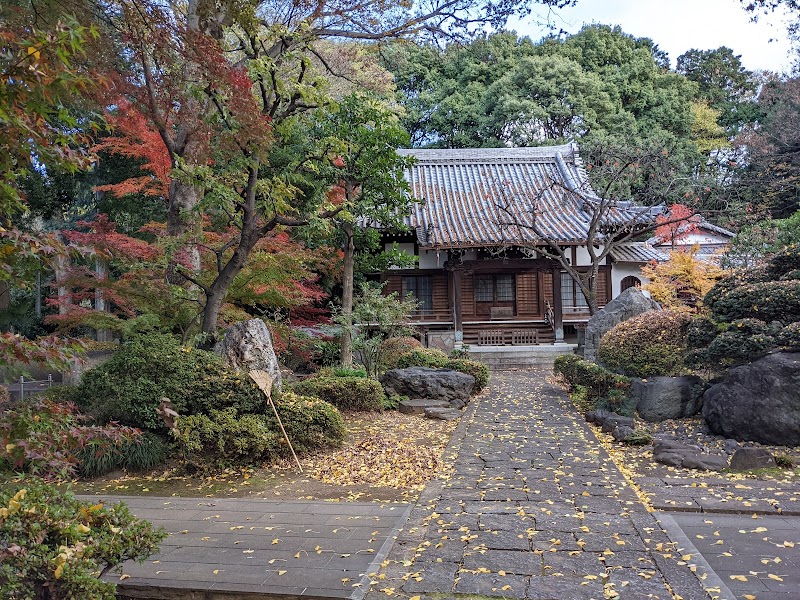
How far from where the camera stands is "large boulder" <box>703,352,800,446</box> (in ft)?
23.4

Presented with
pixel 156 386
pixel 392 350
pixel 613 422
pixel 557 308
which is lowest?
pixel 613 422

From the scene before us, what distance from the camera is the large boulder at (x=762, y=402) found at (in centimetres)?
712

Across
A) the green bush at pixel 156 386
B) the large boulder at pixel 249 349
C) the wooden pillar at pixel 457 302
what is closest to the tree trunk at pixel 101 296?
the green bush at pixel 156 386

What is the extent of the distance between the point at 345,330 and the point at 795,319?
23.9 ft

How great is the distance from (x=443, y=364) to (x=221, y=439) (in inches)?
253

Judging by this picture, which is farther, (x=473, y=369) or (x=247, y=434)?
(x=473, y=369)

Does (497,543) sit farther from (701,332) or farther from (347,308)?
(347,308)

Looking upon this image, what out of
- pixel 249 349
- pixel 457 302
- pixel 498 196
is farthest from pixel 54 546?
pixel 498 196

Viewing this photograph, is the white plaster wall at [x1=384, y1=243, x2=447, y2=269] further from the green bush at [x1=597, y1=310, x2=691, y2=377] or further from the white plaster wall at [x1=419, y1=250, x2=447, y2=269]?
the green bush at [x1=597, y1=310, x2=691, y2=377]

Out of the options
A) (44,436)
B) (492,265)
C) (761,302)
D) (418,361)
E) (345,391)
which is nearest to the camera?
(44,436)

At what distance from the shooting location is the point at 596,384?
10.2 m

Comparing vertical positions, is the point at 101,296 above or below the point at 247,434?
above

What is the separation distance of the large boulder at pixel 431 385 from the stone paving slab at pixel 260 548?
565cm

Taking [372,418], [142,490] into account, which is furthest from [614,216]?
[142,490]
